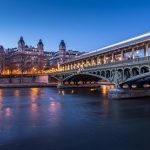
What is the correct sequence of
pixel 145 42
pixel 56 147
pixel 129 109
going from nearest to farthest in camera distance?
pixel 56 147 → pixel 129 109 → pixel 145 42

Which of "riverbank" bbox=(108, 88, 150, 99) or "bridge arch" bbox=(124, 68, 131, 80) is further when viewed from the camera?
"riverbank" bbox=(108, 88, 150, 99)

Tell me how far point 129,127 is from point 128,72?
2360 cm

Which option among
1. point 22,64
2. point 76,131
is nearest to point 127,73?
point 76,131

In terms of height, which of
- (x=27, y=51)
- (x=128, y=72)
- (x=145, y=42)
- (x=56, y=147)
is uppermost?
(x=27, y=51)

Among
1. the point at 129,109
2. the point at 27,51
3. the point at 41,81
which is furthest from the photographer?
the point at 27,51

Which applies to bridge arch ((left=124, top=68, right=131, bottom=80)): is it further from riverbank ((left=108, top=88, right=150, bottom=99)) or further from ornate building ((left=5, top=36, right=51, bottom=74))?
ornate building ((left=5, top=36, right=51, bottom=74))

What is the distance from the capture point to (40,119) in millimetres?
30250

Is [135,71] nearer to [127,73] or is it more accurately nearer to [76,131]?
[127,73]

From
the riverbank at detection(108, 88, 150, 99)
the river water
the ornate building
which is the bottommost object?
the river water

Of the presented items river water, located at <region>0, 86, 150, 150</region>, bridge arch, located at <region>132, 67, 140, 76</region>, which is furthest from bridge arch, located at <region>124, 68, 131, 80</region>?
river water, located at <region>0, 86, 150, 150</region>

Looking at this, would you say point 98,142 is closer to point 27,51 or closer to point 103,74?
point 103,74

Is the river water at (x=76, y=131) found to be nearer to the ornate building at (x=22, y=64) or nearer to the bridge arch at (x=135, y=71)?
the bridge arch at (x=135, y=71)

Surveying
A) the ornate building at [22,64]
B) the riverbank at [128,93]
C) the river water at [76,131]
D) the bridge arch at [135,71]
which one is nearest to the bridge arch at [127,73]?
the bridge arch at [135,71]

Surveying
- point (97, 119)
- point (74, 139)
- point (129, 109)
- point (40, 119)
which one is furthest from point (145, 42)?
point (74, 139)
